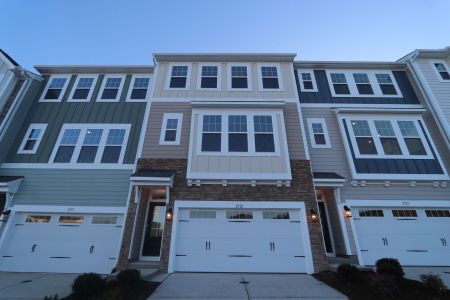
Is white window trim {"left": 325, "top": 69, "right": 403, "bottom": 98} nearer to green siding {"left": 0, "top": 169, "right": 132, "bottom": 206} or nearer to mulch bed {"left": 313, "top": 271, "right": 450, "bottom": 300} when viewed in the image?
mulch bed {"left": 313, "top": 271, "right": 450, "bottom": 300}

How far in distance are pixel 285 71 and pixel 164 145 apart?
7.39 meters

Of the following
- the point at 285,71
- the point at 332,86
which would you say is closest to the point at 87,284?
the point at 285,71

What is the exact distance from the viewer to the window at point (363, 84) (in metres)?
11.8

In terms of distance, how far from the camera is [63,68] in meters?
12.6

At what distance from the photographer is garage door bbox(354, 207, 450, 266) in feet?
27.7

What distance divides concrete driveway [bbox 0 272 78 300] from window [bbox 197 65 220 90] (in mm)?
9425

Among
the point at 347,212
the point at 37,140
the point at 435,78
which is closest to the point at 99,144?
the point at 37,140

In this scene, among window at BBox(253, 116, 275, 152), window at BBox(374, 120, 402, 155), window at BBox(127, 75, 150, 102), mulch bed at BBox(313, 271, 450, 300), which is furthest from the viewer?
window at BBox(127, 75, 150, 102)

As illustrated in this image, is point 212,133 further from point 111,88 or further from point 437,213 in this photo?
point 437,213

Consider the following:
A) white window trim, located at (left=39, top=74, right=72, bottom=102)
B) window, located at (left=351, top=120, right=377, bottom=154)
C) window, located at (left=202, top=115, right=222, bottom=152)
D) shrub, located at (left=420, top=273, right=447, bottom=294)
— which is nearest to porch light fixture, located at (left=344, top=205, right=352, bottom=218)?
window, located at (left=351, top=120, right=377, bottom=154)

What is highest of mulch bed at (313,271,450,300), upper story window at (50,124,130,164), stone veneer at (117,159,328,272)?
upper story window at (50,124,130,164)

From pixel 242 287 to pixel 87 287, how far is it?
394cm

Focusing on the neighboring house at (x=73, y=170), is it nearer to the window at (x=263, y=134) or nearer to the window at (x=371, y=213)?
the window at (x=263, y=134)

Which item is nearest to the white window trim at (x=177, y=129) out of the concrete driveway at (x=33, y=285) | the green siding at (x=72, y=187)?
the green siding at (x=72, y=187)
